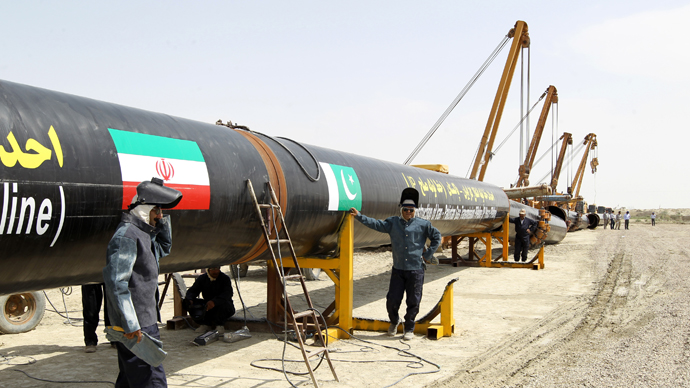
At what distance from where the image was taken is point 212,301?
24.0 feet

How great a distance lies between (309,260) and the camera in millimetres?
7602

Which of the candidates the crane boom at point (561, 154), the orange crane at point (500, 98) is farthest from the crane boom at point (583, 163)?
the orange crane at point (500, 98)

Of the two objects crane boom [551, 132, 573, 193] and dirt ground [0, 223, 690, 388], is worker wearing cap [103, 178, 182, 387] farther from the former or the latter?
crane boom [551, 132, 573, 193]

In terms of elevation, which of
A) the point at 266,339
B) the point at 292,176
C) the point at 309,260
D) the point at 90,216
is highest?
the point at 292,176

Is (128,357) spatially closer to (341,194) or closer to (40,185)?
(40,185)

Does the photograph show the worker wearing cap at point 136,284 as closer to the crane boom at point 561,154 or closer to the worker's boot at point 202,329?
the worker's boot at point 202,329

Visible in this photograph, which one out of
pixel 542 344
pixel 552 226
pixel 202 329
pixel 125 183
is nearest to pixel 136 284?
pixel 125 183

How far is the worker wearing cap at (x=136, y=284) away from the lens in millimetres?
3537

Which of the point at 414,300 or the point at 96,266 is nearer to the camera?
the point at 96,266

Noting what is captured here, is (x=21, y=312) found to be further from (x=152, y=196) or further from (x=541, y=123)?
(x=541, y=123)

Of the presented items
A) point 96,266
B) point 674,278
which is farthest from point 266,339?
point 674,278

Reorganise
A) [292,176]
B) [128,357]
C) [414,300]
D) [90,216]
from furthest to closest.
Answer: [414,300] < [292,176] < [90,216] < [128,357]

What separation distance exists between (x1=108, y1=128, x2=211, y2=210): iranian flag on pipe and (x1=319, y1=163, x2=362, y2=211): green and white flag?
7.44ft

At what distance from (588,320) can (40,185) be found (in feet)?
25.4
